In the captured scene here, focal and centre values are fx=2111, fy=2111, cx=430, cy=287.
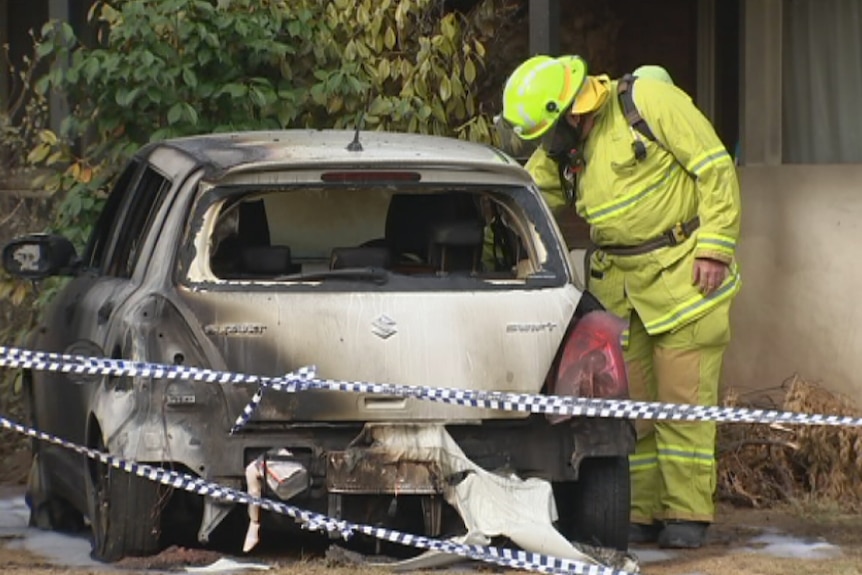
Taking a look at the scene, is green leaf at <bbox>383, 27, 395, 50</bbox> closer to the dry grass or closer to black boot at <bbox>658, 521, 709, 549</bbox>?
the dry grass

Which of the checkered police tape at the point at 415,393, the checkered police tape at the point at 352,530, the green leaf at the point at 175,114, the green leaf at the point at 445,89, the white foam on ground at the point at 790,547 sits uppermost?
the green leaf at the point at 445,89

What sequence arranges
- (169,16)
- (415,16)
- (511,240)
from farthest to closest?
(415,16), (169,16), (511,240)

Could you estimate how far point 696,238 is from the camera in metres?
8.16

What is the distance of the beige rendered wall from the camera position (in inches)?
408

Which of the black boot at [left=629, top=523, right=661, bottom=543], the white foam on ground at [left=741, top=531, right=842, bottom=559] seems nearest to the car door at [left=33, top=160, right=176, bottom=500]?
the black boot at [left=629, top=523, right=661, bottom=543]

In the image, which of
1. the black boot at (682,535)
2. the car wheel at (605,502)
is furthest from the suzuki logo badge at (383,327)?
the black boot at (682,535)

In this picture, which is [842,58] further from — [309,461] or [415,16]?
[309,461]

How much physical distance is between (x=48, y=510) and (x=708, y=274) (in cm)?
279

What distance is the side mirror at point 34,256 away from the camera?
8.00 meters

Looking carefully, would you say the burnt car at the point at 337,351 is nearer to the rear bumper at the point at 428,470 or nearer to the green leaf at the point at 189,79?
the rear bumper at the point at 428,470

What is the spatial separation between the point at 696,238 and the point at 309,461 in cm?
202

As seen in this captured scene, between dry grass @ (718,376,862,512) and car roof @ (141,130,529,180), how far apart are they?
2.32 m

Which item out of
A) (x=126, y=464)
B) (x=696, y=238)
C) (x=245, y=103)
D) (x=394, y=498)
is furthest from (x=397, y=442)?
(x=245, y=103)

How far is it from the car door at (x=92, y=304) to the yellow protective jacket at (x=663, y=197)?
5.74 ft
